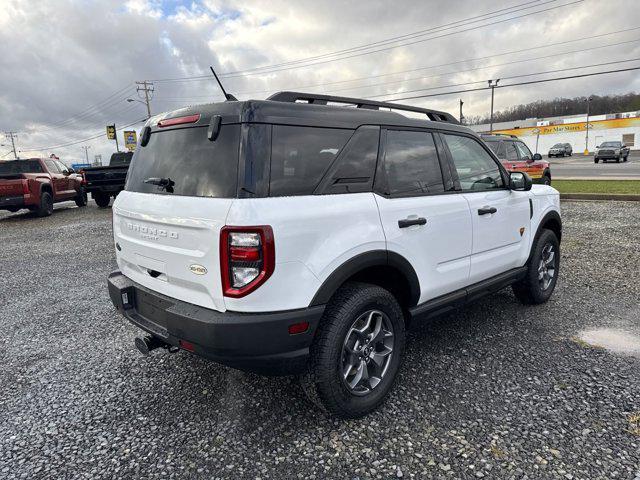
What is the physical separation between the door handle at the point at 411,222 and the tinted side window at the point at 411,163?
20cm

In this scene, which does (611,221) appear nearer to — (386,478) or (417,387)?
(417,387)

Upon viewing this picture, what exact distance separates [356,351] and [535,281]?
8.32ft

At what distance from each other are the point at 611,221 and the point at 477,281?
705 centimetres

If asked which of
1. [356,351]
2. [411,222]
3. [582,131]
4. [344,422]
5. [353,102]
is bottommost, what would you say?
[344,422]

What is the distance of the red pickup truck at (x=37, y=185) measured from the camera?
11844 mm

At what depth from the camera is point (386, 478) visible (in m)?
2.15

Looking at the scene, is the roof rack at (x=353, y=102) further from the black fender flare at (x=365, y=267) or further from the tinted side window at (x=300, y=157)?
the black fender flare at (x=365, y=267)

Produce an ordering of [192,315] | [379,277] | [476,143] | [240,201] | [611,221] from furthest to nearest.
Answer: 1. [611,221]
2. [476,143]
3. [379,277]
4. [192,315]
5. [240,201]

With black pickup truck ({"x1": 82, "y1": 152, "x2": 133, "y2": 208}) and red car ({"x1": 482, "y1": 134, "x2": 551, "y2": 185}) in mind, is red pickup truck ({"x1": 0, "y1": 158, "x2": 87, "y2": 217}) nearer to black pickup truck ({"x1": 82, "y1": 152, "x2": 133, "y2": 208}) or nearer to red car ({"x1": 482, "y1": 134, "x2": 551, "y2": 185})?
black pickup truck ({"x1": 82, "y1": 152, "x2": 133, "y2": 208})

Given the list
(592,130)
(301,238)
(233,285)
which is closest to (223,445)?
(233,285)

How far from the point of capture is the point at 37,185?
492 inches

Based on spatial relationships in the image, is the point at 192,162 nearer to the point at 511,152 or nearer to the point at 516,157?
the point at 511,152

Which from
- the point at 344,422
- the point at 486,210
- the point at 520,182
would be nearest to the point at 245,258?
the point at 344,422

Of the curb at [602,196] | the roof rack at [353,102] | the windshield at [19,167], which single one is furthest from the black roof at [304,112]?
the windshield at [19,167]
